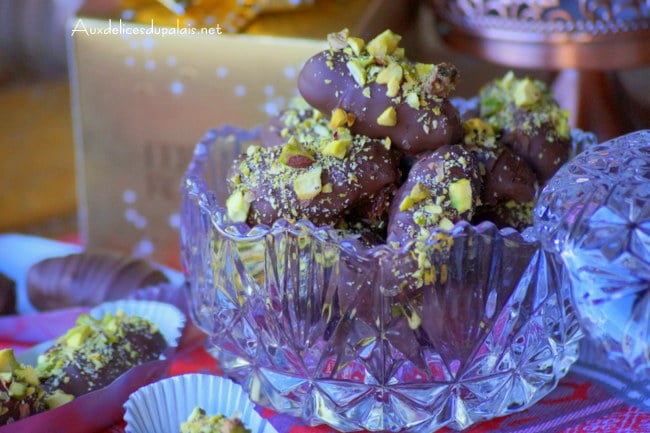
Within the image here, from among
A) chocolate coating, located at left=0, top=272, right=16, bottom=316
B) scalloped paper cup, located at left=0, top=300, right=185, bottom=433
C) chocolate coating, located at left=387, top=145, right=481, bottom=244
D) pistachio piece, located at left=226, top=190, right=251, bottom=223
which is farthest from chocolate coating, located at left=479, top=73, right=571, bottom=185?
chocolate coating, located at left=0, top=272, right=16, bottom=316

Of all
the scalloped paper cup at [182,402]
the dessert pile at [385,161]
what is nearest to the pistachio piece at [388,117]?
the dessert pile at [385,161]

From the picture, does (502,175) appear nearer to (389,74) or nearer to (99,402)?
(389,74)


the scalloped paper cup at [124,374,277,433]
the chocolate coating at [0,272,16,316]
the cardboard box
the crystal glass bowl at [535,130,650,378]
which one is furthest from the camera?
the cardboard box

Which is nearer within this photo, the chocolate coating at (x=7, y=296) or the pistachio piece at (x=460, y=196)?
the pistachio piece at (x=460, y=196)

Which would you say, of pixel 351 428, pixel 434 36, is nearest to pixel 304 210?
pixel 351 428

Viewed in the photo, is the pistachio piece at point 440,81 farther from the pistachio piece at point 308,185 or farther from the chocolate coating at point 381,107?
the pistachio piece at point 308,185

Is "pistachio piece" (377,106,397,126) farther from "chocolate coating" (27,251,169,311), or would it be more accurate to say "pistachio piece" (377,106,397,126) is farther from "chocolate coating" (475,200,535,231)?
"chocolate coating" (27,251,169,311)
